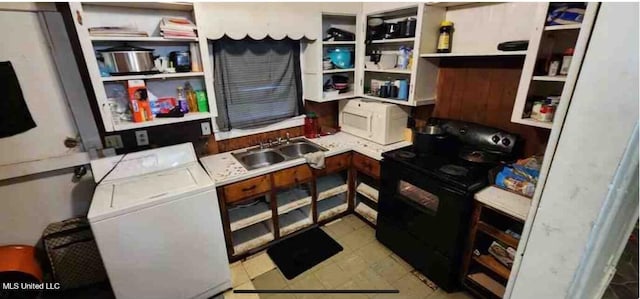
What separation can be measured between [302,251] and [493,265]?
54.1 inches

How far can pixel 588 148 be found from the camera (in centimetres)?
55

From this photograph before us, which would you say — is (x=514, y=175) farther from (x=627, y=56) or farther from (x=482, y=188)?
(x=627, y=56)

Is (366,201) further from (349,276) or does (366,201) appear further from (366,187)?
(349,276)

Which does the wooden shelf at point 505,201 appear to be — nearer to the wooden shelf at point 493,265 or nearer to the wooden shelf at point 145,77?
the wooden shelf at point 493,265

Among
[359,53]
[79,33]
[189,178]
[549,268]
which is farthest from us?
[359,53]

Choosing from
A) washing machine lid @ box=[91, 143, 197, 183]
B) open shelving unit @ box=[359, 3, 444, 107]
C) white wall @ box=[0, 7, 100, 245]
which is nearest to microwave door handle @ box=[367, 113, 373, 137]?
open shelving unit @ box=[359, 3, 444, 107]

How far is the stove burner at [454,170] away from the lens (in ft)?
5.76

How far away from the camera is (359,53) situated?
2.59 metres

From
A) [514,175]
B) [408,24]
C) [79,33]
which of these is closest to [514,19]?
[408,24]

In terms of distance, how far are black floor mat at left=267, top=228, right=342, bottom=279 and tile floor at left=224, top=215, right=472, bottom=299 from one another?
46 mm

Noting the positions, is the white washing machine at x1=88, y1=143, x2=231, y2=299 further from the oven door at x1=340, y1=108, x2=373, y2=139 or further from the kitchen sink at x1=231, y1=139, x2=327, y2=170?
the oven door at x1=340, y1=108, x2=373, y2=139

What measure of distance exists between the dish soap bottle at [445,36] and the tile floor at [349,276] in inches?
65.8

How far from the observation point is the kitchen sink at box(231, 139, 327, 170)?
2.37m

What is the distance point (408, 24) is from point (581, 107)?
185cm
